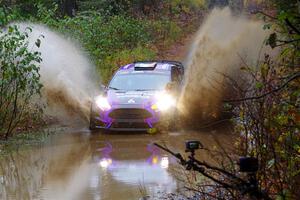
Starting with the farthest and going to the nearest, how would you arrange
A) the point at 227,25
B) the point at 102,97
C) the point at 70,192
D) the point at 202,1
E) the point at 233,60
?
1. the point at 202,1
2. the point at 227,25
3. the point at 233,60
4. the point at 102,97
5. the point at 70,192

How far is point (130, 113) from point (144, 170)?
4.76 meters

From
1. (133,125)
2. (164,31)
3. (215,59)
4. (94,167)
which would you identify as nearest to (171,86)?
(133,125)

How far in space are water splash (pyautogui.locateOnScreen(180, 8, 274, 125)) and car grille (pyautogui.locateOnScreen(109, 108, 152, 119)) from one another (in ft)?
4.41

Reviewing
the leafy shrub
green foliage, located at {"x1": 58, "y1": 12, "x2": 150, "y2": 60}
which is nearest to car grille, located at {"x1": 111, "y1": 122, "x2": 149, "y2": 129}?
green foliage, located at {"x1": 58, "y1": 12, "x2": 150, "y2": 60}

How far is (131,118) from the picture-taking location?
51.0 feet

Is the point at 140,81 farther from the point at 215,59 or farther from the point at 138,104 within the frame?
the point at 215,59

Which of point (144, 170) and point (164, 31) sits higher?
point (164, 31)

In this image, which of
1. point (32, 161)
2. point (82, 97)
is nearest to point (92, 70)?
point (82, 97)

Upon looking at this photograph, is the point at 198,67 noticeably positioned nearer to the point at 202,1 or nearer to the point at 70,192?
the point at 70,192

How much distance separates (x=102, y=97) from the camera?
1623cm

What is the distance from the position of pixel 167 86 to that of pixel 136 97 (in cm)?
99

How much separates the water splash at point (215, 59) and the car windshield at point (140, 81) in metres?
0.67

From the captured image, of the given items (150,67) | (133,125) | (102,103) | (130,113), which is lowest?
(133,125)

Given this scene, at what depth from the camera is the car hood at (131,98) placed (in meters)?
15.7
